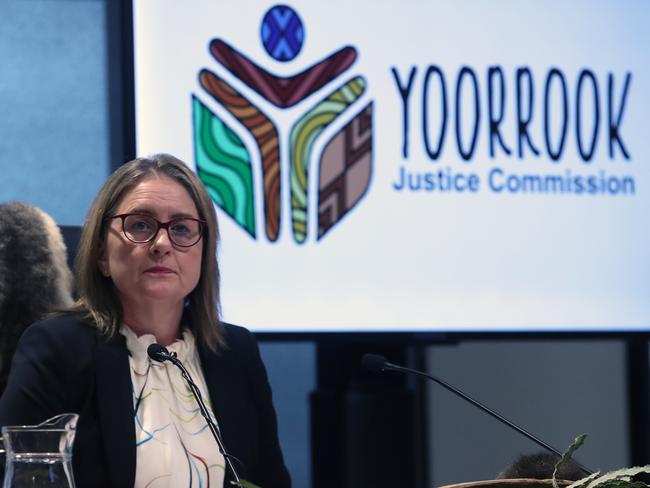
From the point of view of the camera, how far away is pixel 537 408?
3621 millimetres

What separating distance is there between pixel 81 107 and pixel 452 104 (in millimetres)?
1160

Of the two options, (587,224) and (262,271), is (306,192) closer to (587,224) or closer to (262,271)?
(262,271)

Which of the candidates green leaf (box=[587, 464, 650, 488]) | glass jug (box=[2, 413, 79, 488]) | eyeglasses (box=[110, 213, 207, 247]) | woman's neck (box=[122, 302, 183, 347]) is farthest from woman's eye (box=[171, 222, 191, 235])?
green leaf (box=[587, 464, 650, 488])

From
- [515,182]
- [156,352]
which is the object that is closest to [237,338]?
[156,352]

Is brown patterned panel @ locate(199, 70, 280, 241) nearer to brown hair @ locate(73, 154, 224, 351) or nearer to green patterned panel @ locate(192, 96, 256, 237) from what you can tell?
green patterned panel @ locate(192, 96, 256, 237)

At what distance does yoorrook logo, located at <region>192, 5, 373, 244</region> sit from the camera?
10.1ft

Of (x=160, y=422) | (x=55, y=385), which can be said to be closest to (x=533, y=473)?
(x=160, y=422)

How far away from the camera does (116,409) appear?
1.75m

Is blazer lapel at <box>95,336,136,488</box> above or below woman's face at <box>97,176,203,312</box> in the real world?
below

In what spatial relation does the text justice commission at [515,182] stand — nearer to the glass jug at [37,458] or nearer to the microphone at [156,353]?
the microphone at [156,353]

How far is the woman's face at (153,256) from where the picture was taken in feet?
6.04

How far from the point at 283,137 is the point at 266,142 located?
0.18ft

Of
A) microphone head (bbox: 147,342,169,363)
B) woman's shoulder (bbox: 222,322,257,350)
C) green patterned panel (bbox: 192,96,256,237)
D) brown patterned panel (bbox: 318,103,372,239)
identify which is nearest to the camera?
microphone head (bbox: 147,342,169,363)

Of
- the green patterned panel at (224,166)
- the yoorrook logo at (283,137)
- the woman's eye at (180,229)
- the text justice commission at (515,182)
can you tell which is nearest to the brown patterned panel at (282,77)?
the yoorrook logo at (283,137)
